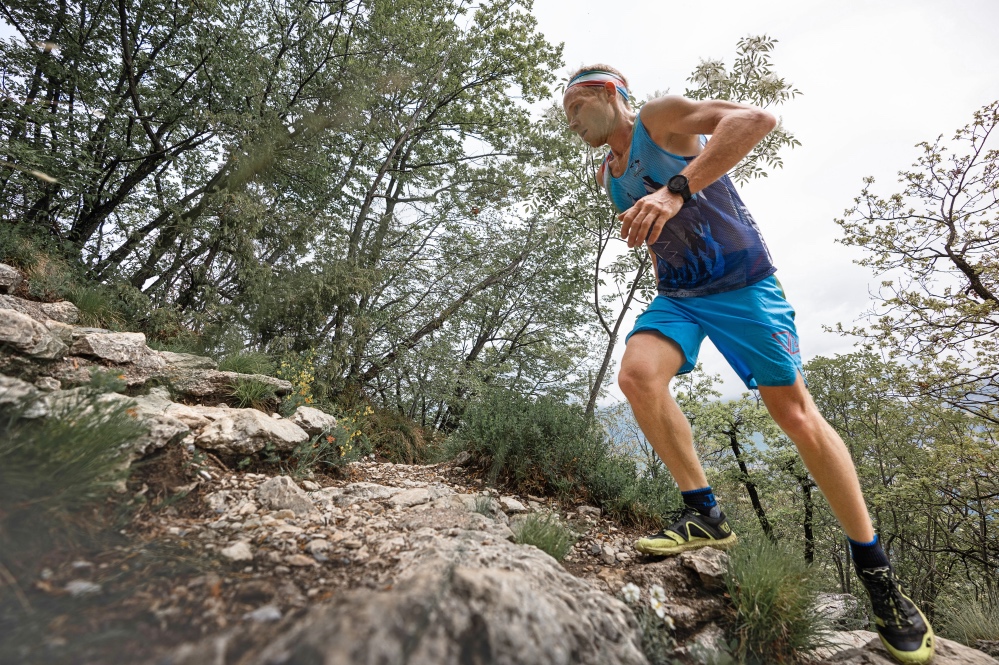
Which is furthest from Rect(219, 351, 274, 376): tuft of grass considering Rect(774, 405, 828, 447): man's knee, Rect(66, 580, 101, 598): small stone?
Rect(774, 405, 828, 447): man's knee

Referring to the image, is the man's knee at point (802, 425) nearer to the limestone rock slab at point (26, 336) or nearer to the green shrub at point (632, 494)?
the green shrub at point (632, 494)

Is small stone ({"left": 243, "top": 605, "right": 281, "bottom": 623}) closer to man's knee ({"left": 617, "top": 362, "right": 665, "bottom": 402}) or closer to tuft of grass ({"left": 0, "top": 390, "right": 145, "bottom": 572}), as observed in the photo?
tuft of grass ({"left": 0, "top": 390, "right": 145, "bottom": 572})

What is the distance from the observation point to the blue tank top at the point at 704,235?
194cm

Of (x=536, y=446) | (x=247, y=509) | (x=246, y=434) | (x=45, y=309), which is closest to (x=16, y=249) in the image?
(x=45, y=309)

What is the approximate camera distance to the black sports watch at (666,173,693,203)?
66.2 inches

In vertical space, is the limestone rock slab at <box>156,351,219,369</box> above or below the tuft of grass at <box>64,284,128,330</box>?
below

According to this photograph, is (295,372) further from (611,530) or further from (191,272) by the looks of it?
(611,530)

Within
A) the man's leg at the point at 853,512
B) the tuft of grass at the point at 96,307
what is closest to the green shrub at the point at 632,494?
the man's leg at the point at 853,512

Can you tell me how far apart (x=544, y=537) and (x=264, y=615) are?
1252 mm

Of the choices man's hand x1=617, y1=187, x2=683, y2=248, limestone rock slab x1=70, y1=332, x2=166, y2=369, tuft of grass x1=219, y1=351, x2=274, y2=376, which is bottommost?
limestone rock slab x1=70, y1=332, x2=166, y2=369

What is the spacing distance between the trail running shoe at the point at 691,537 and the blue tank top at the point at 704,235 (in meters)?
1.12

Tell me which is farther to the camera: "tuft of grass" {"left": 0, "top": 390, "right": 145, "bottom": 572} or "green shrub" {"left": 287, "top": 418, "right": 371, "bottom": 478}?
"green shrub" {"left": 287, "top": 418, "right": 371, "bottom": 478}

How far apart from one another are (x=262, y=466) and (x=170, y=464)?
59 cm

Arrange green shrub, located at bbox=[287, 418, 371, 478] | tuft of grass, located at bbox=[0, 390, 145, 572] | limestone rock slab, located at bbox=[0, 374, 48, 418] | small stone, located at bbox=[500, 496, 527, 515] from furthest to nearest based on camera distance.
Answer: small stone, located at bbox=[500, 496, 527, 515] < green shrub, located at bbox=[287, 418, 371, 478] < limestone rock slab, located at bbox=[0, 374, 48, 418] < tuft of grass, located at bbox=[0, 390, 145, 572]
